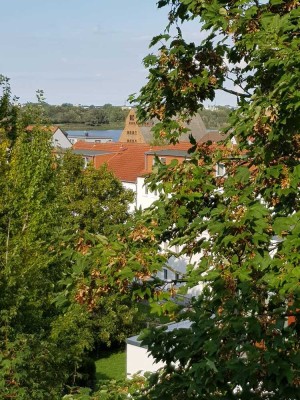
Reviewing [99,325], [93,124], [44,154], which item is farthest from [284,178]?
[93,124]

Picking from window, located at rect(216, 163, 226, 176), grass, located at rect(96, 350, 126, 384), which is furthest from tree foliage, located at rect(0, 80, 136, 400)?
grass, located at rect(96, 350, 126, 384)

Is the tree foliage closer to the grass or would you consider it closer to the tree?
the tree

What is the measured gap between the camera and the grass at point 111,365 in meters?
31.5

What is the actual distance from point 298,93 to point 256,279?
1730 mm

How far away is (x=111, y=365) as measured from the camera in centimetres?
3366

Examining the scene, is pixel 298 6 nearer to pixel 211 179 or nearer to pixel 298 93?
pixel 298 93

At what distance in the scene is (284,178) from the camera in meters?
6.26

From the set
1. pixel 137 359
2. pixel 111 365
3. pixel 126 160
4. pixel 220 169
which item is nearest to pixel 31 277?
pixel 137 359

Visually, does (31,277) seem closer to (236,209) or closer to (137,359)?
(137,359)

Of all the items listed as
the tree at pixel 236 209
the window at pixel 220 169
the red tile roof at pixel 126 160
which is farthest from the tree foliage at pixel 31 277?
the red tile roof at pixel 126 160

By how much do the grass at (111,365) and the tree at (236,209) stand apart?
80.5ft

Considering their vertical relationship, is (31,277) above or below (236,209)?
below

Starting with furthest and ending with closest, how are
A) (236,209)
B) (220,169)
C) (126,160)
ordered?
(126,160)
(220,169)
(236,209)

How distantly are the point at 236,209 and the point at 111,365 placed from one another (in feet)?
95.0
